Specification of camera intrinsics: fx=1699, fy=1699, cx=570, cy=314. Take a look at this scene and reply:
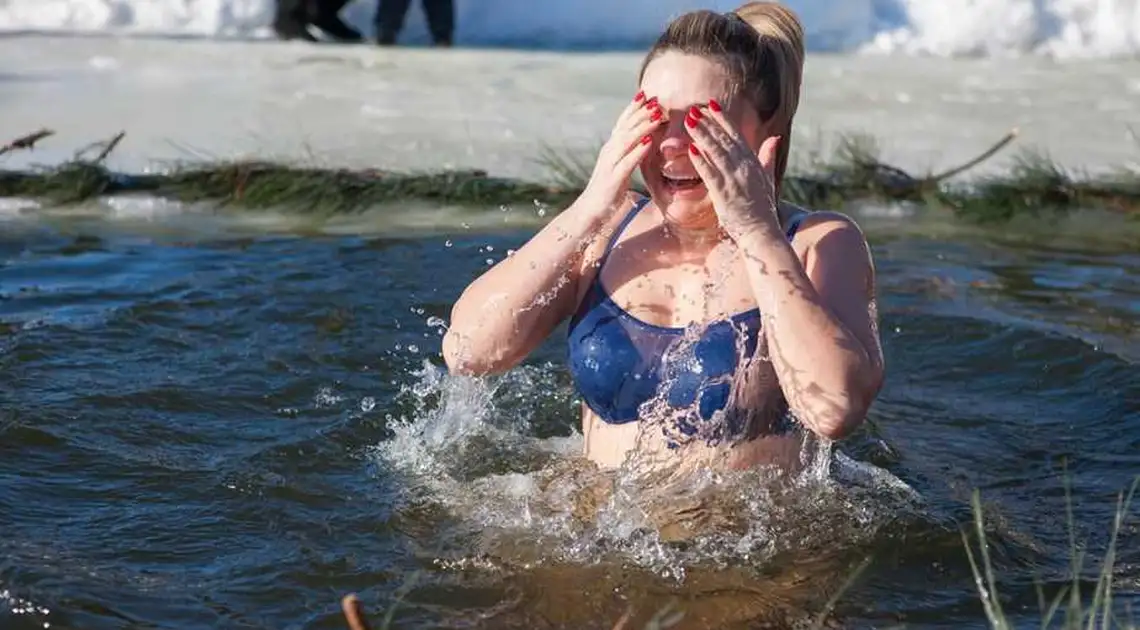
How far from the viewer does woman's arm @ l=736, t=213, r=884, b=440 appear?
10.2 feet

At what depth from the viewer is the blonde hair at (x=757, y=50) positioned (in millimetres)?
→ 3205

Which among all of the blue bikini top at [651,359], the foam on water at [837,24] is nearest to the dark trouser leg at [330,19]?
the foam on water at [837,24]

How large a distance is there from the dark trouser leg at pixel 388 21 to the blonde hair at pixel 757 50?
7.05m

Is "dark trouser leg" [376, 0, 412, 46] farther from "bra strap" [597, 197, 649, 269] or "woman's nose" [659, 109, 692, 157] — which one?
"woman's nose" [659, 109, 692, 157]

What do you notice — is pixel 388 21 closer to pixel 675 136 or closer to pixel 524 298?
pixel 524 298

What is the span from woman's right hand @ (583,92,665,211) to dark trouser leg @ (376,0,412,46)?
23.6ft

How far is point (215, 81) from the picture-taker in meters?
8.49

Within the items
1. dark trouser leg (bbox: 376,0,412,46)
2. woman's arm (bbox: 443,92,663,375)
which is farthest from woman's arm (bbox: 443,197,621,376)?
dark trouser leg (bbox: 376,0,412,46)

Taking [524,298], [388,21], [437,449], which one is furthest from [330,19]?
[524,298]

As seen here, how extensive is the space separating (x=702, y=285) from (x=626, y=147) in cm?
41

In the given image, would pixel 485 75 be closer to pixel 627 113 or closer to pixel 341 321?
pixel 341 321

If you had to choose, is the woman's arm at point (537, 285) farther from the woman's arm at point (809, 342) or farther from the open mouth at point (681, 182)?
the woman's arm at point (809, 342)

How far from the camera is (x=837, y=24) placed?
36.4 feet

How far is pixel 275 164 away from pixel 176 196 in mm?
409
